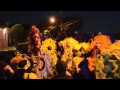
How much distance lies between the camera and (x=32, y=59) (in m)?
5.42

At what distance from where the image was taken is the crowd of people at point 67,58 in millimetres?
5223

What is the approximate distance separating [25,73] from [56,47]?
834 mm

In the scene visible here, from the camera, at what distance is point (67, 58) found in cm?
548

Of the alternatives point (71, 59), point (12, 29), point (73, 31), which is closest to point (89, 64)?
point (71, 59)

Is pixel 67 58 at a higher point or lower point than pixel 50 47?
lower

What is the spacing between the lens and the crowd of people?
5.22 m

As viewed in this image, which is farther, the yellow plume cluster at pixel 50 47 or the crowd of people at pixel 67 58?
the yellow plume cluster at pixel 50 47

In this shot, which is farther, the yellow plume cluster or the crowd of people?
the yellow plume cluster
